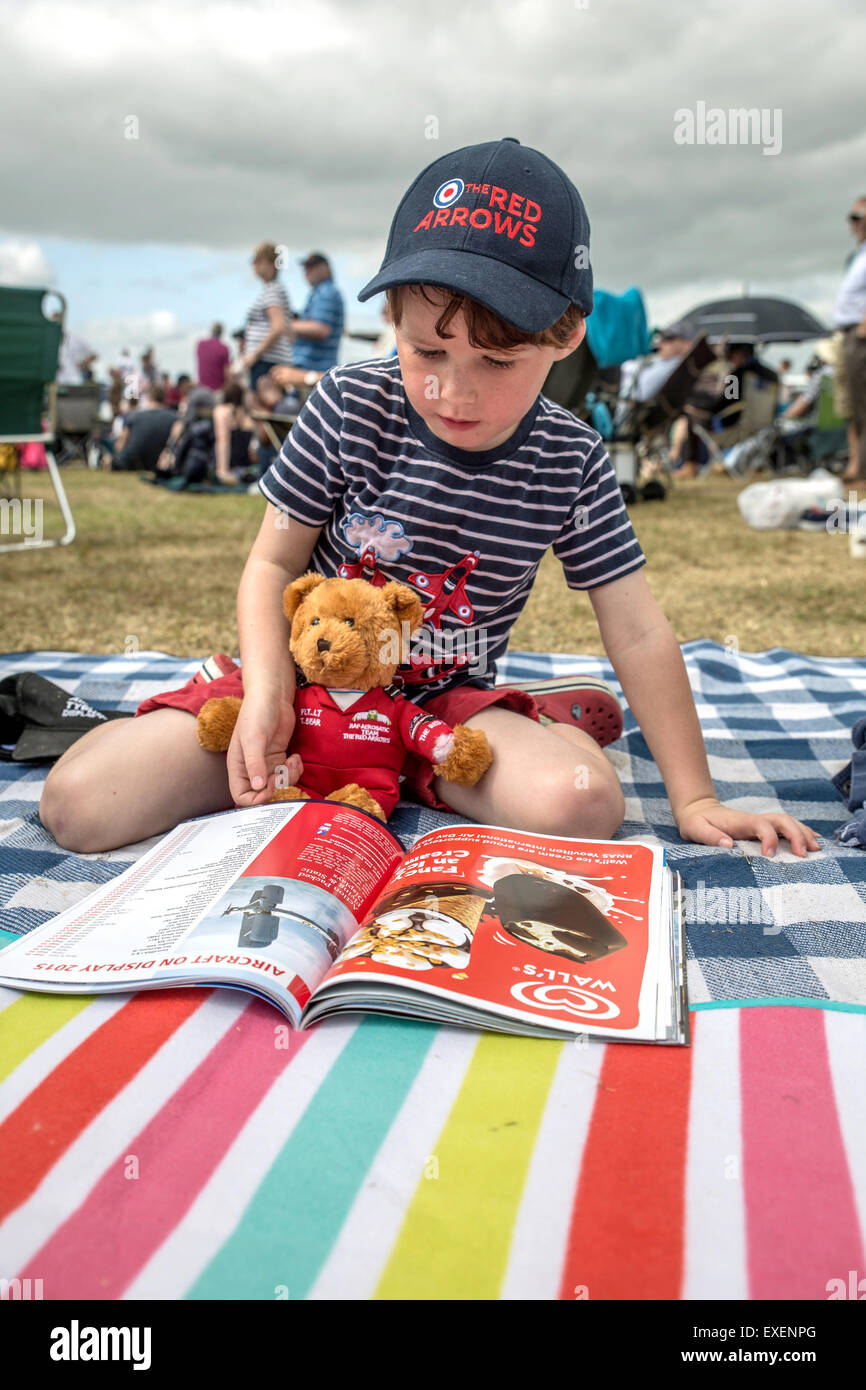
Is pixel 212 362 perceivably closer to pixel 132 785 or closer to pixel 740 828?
pixel 132 785

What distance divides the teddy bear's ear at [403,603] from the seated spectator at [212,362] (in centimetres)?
831

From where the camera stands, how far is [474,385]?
43.3 inches

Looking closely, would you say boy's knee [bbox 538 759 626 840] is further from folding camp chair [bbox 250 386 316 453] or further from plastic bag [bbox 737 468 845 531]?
folding camp chair [bbox 250 386 316 453]

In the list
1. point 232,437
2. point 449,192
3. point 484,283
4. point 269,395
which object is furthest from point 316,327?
point 484,283

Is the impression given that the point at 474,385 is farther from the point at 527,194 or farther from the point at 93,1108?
the point at 93,1108

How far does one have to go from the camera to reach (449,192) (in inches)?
43.9

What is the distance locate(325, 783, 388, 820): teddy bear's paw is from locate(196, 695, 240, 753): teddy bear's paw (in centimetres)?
15

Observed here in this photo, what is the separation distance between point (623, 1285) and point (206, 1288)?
0.79 ft

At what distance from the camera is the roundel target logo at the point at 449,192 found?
3.63 feet

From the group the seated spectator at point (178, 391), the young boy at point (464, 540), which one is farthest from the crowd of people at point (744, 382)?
the seated spectator at point (178, 391)

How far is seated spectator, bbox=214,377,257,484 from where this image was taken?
723cm

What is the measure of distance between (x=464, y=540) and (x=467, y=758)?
0.29 m
